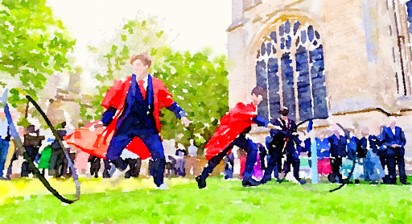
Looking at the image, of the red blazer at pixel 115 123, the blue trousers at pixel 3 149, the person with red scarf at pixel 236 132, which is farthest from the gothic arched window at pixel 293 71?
the red blazer at pixel 115 123

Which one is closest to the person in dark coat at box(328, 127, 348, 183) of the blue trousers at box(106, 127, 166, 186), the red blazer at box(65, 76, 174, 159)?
the blue trousers at box(106, 127, 166, 186)

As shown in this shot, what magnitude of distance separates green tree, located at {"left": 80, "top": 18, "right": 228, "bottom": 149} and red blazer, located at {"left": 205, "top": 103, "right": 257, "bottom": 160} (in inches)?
679

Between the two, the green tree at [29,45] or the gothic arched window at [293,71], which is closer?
the green tree at [29,45]

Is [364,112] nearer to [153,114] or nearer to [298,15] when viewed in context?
[298,15]

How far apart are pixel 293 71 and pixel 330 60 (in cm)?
206

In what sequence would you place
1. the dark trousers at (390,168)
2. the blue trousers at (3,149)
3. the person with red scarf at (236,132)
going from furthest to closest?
the dark trousers at (390,168), the blue trousers at (3,149), the person with red scarf at (236,132)

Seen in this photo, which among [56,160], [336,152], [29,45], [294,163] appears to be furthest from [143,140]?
[29,45]

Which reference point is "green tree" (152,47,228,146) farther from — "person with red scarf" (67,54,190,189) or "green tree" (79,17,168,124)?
"person with red scarf" (67,54,190,189)

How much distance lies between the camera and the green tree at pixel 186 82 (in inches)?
973

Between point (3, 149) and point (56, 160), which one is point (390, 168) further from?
point (3, 149)

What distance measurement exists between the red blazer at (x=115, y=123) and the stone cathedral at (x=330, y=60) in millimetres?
10973

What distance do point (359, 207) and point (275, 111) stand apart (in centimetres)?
1482

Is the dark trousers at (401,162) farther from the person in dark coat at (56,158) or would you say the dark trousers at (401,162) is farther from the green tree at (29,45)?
the green tree at (29,45)

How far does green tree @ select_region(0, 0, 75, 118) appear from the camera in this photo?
14.8 metres
